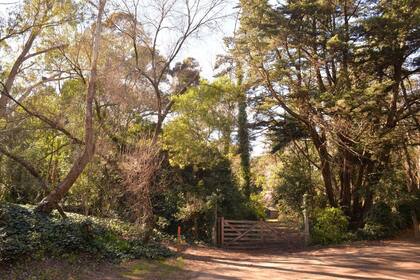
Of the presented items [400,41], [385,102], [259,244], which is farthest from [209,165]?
[400,41]

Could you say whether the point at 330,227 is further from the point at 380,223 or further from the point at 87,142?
the point at 87,142

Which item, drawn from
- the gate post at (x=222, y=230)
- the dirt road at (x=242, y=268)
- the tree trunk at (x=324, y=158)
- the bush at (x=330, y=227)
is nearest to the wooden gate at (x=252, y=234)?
the gate post at (x=222, y=230)

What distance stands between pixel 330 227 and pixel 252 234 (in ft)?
12.4

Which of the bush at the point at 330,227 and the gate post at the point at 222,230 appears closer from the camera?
the bush at the point at 330,227

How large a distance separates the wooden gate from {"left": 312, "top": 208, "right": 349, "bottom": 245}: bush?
1.05 metres

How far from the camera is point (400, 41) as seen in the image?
15.9 meters

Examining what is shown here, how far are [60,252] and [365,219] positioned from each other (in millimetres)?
13804

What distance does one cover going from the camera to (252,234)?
781 inches

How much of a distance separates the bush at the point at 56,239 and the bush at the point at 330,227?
7.78 m

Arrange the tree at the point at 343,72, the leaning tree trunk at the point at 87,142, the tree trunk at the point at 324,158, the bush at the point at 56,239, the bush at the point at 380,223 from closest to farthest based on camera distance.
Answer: the bush at the point at 56,239, the leaning tree trunk at the point at 87,142, the tree at the point at 343,72, the bush at the point at 380,223, the tree trunk at the point at 324,158

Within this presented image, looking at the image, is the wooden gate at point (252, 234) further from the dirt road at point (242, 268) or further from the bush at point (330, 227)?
the dirt road at point (242, 268)

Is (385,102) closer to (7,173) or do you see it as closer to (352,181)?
(352,181)

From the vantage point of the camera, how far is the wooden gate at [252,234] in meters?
19.6

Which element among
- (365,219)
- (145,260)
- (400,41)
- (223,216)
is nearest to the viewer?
(145,260)
